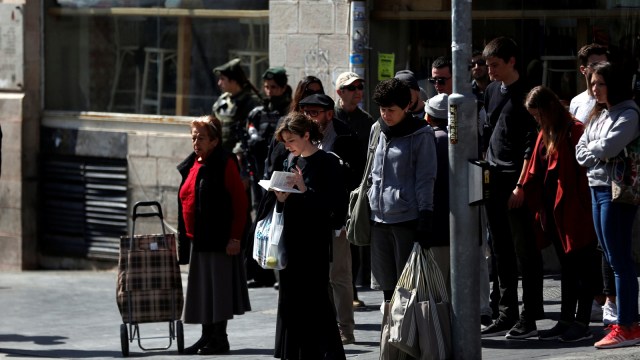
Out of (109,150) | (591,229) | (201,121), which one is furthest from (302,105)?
(109,150)

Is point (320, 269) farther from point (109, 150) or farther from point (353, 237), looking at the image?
point (109, 150)

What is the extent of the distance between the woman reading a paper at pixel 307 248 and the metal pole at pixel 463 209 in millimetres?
822

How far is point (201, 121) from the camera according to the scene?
9.62m

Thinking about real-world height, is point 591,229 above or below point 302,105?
below

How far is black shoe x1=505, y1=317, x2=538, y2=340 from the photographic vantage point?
9.31 metres

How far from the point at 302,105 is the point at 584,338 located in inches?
99.6

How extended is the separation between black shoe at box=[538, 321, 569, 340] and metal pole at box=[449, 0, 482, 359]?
129cm

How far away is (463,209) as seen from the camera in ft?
26.1

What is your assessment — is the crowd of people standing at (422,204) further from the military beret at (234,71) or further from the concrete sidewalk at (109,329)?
the military beret at (234,71)

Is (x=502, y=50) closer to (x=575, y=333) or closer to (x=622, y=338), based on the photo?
(x=575, y=333)

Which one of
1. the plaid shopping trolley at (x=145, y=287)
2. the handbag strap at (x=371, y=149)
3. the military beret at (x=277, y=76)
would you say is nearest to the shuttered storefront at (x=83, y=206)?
the military beret at (x=277, y=76)

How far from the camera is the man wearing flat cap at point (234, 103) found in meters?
12.6

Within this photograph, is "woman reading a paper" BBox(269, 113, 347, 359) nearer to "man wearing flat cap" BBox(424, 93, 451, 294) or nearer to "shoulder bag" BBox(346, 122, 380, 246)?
"shoulder bag" BBox(346, 122, 380, 246)

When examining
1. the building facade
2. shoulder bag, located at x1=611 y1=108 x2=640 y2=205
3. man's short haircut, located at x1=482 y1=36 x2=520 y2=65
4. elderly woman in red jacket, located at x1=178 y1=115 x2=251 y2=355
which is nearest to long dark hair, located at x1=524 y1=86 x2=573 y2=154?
man's short haircut, located at x1=482 y1=36 x2=520 y2=65
